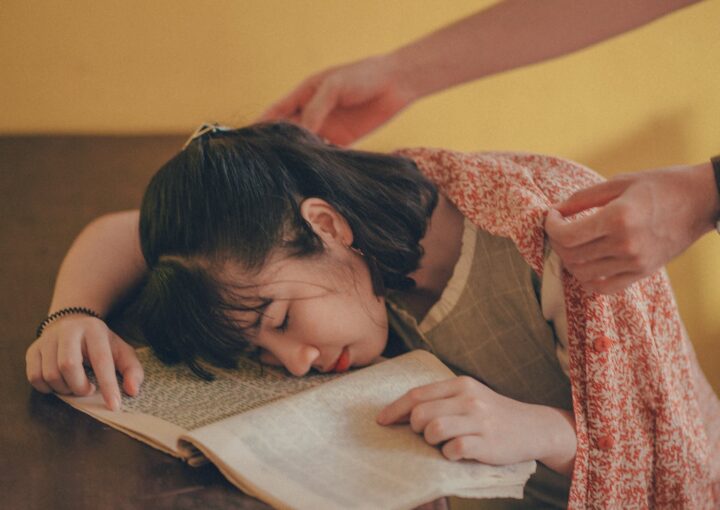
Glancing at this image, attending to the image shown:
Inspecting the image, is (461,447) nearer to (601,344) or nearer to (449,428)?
(449,428)

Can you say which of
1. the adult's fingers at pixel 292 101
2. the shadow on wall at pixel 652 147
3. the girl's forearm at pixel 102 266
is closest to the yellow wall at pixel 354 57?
the shadow on wall at pixel 652 147

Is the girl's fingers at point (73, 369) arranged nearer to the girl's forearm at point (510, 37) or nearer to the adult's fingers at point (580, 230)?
the adult's fingers at point (580, 230)

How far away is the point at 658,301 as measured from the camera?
894 mm

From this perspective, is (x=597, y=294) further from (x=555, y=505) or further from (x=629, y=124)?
(x=629, y=124)

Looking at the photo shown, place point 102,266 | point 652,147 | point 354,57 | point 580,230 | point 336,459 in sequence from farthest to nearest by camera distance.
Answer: point 652,147 < point 354,57 < point 102,266 < point 580,230 < point 336,459

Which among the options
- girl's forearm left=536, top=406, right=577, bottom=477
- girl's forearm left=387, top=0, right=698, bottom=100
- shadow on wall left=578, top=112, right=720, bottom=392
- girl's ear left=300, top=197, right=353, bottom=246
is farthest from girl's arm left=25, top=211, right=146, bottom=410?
shadow on wall left=578, top=112, right=720, bottom=392

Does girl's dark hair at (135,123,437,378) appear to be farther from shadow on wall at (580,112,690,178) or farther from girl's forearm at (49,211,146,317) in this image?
shadow on wall at (580,112,690,178)

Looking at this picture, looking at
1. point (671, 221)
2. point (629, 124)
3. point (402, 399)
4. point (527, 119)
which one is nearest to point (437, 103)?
point (527, 119)

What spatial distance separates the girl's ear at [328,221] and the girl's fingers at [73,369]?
299 millimetres

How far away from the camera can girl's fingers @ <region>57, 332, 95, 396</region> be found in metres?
0.75

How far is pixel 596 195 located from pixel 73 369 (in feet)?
1.80

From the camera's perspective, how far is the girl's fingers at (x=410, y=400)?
25.9 inches

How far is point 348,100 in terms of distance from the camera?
1252 millimetres

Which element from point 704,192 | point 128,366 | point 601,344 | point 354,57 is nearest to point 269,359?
point 128,366
